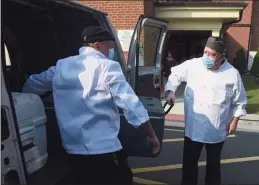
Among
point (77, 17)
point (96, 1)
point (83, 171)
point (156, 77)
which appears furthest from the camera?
point (96, 1)

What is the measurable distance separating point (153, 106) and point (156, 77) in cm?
147

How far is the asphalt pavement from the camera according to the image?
4473mm

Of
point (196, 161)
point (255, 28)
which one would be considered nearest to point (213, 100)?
point (196, 161)

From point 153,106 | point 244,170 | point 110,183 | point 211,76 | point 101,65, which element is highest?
point 101,65

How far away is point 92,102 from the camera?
2.43 m

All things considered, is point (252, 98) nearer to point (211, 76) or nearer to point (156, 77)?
point (156, 77)

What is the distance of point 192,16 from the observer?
12.4 metres

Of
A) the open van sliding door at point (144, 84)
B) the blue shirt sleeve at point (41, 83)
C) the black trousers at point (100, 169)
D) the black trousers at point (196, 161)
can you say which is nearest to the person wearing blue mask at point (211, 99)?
the black trousers at point (196, 161)

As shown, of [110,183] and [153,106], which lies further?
[153,106]

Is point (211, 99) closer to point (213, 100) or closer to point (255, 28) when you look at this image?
point (213, 100)

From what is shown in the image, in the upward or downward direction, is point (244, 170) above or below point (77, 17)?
below

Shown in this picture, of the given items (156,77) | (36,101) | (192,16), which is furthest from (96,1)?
(36,101)

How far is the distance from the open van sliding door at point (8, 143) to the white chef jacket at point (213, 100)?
6.09 feet

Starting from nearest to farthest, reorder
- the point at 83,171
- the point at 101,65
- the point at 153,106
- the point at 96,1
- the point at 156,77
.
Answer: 1. the point at 101,65
2. the point at 83,171
3. the point at 153,106
4. the point at 156,77
5. the point at 96,1
